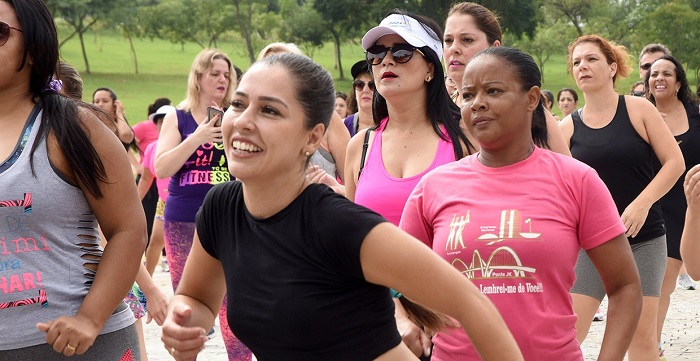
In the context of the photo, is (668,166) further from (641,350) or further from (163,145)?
(163,145)

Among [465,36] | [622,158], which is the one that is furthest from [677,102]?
[465,36]

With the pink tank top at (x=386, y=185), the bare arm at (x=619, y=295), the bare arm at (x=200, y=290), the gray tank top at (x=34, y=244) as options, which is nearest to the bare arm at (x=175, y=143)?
the pink tank top at (x=386, y=185)

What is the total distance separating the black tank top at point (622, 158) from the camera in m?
→ 6.54

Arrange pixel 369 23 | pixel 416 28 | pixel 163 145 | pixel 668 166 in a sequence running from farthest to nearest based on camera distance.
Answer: pixel 369 23, pixel 163 145, pixel 668 166, pixel 416 28

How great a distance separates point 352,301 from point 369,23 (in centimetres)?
6355

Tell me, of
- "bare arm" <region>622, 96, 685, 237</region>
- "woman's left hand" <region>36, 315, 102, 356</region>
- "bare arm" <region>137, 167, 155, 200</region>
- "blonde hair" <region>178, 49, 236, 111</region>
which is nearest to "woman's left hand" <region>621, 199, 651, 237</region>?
"bare arm" <region>622, 96, 685, 237</region>

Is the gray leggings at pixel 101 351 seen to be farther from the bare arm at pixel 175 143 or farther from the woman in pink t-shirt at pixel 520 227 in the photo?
the bare arm at pixel 175 143

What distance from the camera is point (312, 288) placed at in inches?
108

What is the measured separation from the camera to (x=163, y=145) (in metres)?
7.34

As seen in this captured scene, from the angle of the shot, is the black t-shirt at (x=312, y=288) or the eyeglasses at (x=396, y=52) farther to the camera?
the eyeglasses at (x=396, y=52)

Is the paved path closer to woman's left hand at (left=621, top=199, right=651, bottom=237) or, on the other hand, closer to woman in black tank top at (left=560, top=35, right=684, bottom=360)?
woman in black tank top at (left=560, top=35, right=684, bottom=360)

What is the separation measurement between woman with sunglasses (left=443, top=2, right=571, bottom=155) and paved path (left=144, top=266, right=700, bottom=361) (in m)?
3.49

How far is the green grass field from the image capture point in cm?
5266

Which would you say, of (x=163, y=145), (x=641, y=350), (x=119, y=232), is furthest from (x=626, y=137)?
(x=119, y=232)
